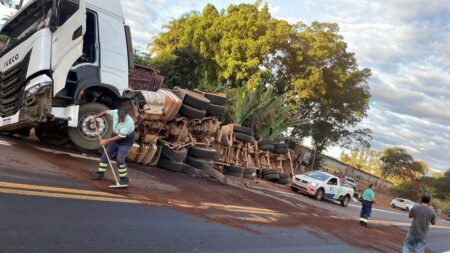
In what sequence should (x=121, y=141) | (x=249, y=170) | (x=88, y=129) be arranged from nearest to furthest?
1. (x=121, y=141)
2. (x=88, y=129)
3. (x=249, y=170)

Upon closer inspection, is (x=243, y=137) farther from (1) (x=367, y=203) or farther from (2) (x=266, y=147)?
(1) (x=367, y=203)

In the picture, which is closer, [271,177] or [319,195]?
[319,195]

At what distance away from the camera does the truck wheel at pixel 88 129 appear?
9.97m

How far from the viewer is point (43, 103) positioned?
30.2ft

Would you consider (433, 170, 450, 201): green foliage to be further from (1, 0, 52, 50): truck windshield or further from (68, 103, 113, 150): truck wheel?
(1, 0, 52, 50): truck windshield

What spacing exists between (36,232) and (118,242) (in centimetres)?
96

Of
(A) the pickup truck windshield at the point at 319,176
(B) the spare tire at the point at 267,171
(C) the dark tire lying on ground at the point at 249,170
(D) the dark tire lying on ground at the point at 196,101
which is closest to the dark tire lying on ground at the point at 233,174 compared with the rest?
(C) the dark tire lying on ground at the point at 249,170

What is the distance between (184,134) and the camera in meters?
14.5

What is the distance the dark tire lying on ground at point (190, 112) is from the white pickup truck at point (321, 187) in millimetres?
8914

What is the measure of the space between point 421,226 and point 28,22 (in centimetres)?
994

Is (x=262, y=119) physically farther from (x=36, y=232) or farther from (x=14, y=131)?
(x=36, y=232)

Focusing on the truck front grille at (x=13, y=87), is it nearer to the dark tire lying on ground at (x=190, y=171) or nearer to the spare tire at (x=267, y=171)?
the dark tire lying on ground at (x=190, y=171)

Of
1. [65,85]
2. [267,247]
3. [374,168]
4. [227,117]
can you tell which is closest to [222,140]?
[227,117]

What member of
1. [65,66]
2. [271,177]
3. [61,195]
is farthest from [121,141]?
→ [271,177]
